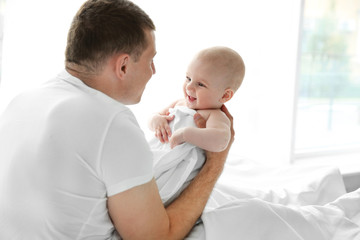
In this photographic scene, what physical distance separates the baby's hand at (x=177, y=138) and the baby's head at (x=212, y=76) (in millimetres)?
219

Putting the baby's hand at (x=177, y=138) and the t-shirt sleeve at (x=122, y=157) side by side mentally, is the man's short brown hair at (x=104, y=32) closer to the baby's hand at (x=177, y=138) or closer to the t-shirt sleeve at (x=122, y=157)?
the t-shirt sleeve at (x=122, y=157)

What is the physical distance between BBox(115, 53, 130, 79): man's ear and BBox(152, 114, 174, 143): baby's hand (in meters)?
0.36

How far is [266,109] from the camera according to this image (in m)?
3.39

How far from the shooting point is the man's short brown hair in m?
1.08

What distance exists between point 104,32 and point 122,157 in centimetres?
32

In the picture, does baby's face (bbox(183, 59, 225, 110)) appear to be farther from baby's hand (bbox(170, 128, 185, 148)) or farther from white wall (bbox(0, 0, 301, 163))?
white wall (bbox(0, 0, 301, 163))


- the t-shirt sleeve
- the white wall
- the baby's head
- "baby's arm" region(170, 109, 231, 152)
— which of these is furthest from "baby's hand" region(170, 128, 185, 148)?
the white wall

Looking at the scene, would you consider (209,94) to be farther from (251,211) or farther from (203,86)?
(251,211)

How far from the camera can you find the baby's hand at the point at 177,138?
1.37 meters

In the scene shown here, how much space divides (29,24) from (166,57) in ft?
2.87

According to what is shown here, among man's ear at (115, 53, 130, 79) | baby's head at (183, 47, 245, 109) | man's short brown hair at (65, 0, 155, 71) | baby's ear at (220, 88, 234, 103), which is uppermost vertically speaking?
man's short brown hair at (65, 0, 155, 71)

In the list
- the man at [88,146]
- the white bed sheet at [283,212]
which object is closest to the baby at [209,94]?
the white bed sheet at [283,212]

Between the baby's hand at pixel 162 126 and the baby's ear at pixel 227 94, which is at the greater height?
the baby's ear at pixel 227 94

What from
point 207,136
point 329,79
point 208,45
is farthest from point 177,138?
point 329,79
